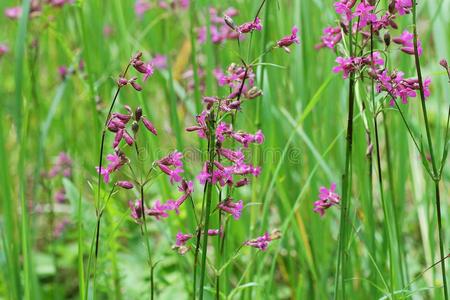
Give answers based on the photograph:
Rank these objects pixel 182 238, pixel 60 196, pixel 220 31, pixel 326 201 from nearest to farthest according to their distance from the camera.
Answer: pixel 182 238
pixel 326 201
pixel 220 31
pixel 60 196

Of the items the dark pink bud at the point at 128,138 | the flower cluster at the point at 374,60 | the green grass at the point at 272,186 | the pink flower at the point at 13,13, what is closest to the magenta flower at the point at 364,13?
the flower cluster at the point at 374,60

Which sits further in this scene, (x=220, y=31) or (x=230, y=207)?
(x=220, y=31)

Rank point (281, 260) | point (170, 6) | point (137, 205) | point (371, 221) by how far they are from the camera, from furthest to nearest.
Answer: point (170, 6), point (281, 260), point (371, 221), point (137, 205)

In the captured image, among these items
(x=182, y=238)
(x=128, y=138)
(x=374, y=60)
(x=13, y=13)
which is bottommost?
(x=182, y=238)

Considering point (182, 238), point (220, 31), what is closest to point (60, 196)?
point (220, 31)

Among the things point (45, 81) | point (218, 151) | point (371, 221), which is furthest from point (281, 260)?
point (45, 81)

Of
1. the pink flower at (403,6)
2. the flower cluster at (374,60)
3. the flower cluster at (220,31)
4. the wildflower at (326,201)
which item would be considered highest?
the flower cluster at (220,31)

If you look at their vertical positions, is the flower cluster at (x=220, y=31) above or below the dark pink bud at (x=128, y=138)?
above

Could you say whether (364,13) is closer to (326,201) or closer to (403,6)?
(403,6)

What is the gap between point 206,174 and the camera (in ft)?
4.63

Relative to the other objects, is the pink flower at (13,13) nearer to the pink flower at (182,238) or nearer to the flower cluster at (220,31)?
the flower cluster at (220,31)

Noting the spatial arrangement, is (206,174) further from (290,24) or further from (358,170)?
(290,24)

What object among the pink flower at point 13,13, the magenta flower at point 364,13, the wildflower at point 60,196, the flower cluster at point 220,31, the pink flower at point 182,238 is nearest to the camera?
the magenta flower at point 364,13

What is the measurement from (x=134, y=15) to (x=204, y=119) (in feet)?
9.42
